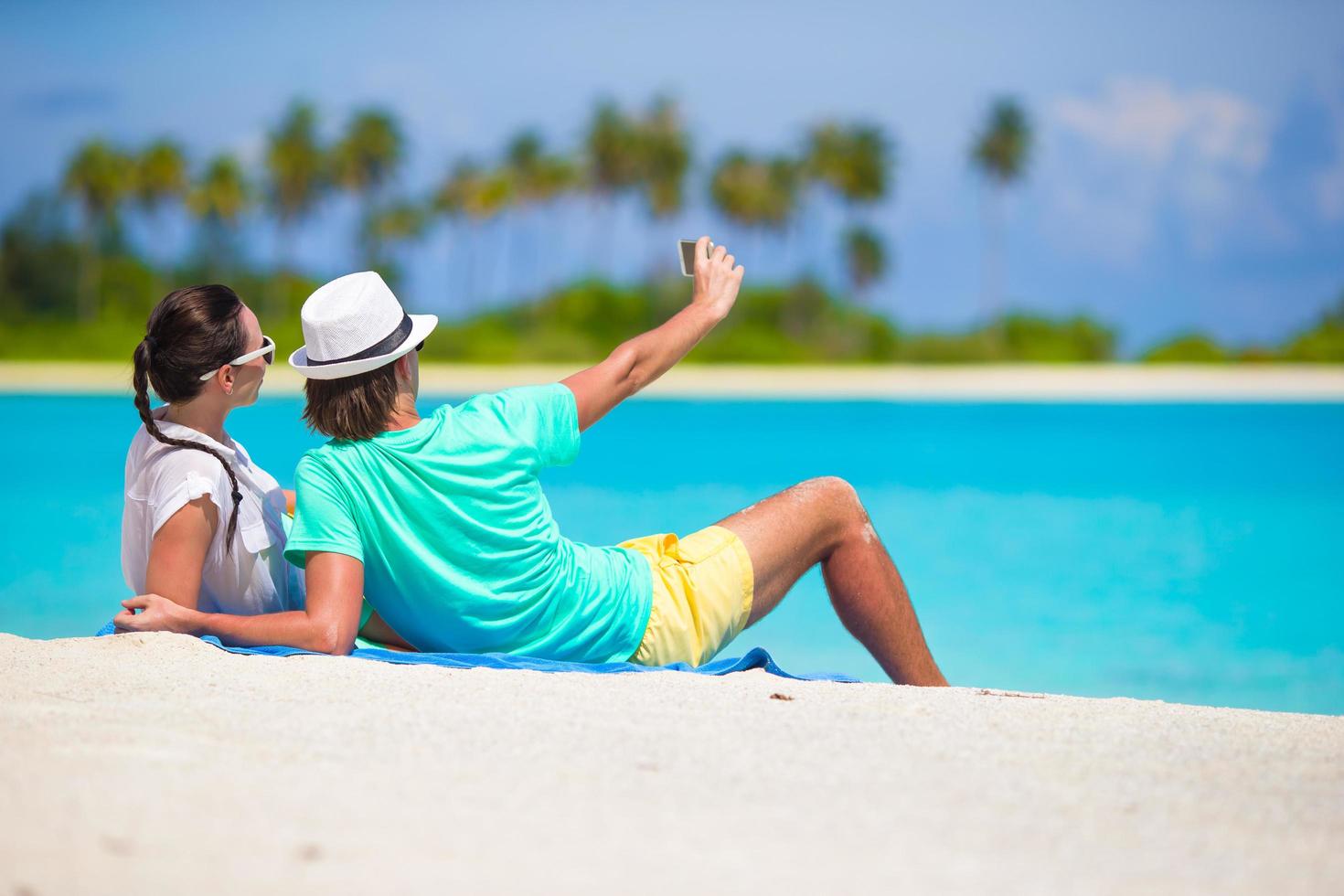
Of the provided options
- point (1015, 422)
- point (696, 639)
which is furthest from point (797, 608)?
point (1015, 422)

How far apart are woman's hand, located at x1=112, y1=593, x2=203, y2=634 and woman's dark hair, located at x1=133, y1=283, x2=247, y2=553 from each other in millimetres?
185

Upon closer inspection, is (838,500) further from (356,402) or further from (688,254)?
(356,402)

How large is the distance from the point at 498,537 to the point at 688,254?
90 centimetres

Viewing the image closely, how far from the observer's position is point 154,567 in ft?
9.66

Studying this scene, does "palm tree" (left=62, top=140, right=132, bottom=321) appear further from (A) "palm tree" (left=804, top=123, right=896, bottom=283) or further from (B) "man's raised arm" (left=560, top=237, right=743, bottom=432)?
(B) "man's raised arm" (left=560, top=237, right=743, bottom=432)

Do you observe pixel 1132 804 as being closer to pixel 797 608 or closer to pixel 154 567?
pixel 154 567

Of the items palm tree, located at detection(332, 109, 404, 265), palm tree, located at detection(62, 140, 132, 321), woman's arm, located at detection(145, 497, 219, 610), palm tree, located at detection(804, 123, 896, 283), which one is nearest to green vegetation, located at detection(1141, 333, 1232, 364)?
palm tree, located at detection(804, 123, 896, 283)

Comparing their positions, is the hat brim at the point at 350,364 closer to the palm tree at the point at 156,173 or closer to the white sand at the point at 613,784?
the white sand at the point at 613,784

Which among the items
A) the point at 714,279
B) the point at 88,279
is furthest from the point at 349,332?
the point at 88,279

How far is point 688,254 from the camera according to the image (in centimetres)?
329

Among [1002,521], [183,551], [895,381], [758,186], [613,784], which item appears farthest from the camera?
[758,186]

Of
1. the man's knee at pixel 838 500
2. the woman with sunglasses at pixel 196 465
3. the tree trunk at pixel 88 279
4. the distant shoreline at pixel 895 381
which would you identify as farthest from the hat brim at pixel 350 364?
the tree trunk at pixel 88 279

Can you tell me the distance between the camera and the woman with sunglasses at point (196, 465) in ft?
9.61

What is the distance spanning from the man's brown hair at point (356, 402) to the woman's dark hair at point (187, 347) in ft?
0.86
